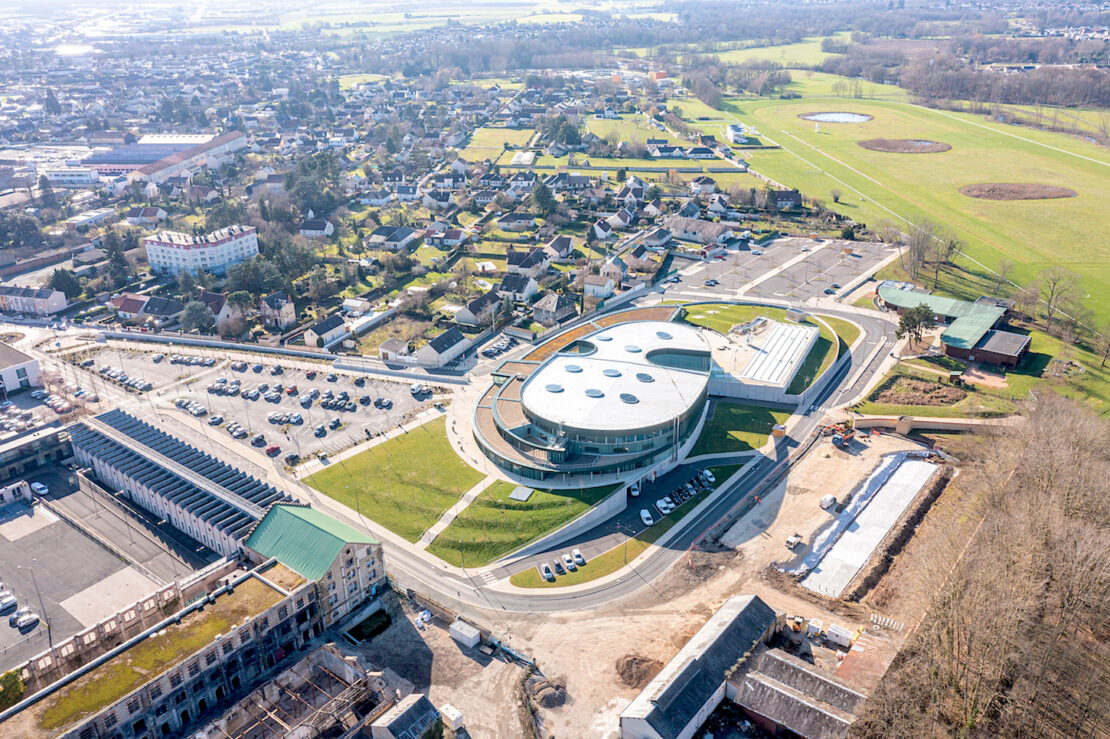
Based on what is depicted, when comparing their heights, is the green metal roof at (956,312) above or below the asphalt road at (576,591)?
above

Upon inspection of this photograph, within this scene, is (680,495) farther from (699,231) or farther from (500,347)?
(699,231)

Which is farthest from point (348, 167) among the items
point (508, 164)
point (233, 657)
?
point (233, 657)

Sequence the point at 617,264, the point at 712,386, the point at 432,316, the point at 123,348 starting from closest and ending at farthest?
the point at 712,386 → the point at 123,348 → the point at 432,316 → the point at 617,264

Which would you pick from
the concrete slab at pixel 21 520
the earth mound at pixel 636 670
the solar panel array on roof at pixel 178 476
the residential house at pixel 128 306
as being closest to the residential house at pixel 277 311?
the residential house at pixel 128 306

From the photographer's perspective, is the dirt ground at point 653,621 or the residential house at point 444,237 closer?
the dirt ground at point 653,621

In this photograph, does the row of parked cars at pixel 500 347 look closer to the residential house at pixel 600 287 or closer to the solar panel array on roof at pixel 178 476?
the residential house at pixel 600 287

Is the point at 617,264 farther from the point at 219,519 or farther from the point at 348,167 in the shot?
the point at 348,167

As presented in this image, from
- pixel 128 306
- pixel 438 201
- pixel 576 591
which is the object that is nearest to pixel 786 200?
pixel 438 201
